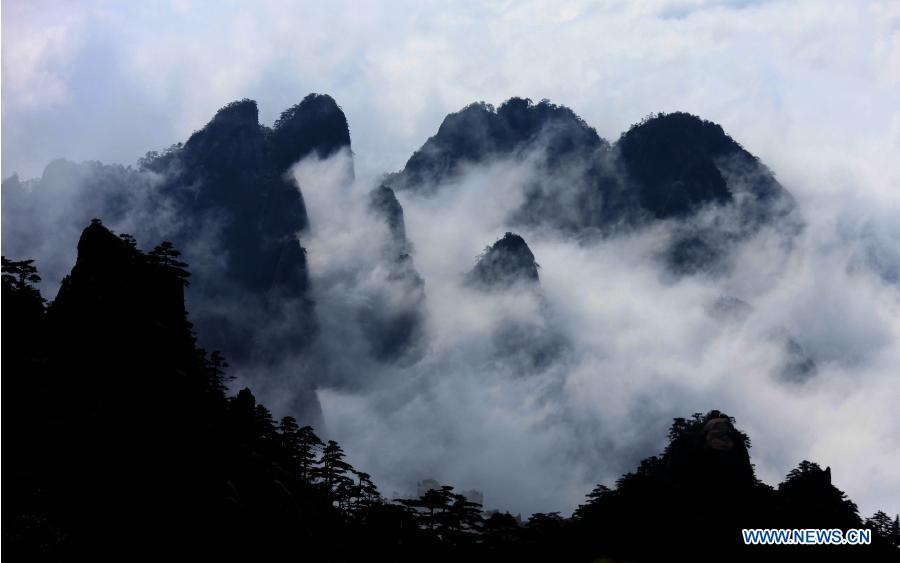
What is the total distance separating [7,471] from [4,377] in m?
10.6

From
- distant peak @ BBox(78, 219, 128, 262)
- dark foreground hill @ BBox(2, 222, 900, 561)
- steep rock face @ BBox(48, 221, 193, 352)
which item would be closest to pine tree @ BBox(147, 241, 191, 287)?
dark foreground hill @ BBox(2, 222, 900, 561)

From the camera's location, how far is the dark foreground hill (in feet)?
179

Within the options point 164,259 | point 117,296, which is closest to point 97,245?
point 117,296

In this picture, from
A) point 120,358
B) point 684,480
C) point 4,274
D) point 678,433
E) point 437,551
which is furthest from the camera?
point 678,433

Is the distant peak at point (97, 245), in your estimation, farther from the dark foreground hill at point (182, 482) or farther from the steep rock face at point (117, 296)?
the dark foreground hill at point (182, 482)

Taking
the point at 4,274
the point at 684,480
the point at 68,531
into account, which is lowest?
the point at 68,531

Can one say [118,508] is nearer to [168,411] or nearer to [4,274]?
[168,411]

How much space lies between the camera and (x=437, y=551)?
72.8m

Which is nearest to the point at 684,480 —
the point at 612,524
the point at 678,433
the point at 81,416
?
the point at 612,524

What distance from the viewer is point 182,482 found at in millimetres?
57188

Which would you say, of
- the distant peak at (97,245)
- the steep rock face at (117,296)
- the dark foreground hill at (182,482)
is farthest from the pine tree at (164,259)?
the distant peak at (97,245)

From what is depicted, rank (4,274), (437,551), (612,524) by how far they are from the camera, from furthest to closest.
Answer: (4,274) < (612,524) < (437,551)

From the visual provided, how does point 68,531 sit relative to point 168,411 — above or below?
below

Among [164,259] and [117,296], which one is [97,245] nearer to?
[117,296]
